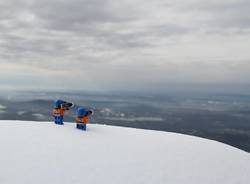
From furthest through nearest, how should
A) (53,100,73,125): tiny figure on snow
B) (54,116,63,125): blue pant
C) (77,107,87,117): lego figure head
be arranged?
(54,116,63,125): blue pant
(53,100,73,125): tiny figure on snow
(77,107,87,117): lego figure head

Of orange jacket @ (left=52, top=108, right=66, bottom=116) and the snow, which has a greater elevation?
orange jacket @ (left=52, top=108, right=66, bottom=116)

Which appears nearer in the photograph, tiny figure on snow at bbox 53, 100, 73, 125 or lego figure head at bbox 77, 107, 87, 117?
lego figure head at bbox 77, 107, 87, 117

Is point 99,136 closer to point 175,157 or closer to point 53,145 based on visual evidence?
point 53,145

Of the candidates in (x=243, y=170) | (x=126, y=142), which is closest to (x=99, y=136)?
(x=126, y=142)

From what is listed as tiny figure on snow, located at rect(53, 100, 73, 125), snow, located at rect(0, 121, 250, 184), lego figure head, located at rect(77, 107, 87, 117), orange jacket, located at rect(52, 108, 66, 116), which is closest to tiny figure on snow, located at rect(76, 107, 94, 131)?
lego figure head, located at rect(77, 107, 87, 117)

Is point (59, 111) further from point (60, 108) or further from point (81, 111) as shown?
point (81, 111)

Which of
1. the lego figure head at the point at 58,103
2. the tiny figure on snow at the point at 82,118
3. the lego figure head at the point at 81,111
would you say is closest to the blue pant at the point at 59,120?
the lego figure head at the point at 58,103

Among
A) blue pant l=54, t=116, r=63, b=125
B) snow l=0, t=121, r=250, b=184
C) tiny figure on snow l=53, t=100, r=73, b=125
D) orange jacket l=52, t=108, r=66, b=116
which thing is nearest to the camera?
snow l=0, t=121, r=250, b=184

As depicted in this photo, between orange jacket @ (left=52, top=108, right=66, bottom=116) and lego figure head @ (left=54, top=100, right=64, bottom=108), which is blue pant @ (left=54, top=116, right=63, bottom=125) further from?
lego figure head @ (left=54, top=100, right=64, bottom=108)

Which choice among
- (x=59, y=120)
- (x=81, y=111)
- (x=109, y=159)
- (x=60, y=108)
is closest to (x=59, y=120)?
(x=59, y=120)
